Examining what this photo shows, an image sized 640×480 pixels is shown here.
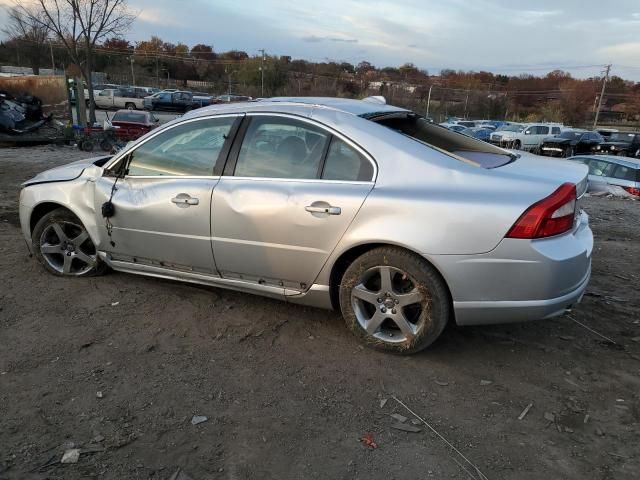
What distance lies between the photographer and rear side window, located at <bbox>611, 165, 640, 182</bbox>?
46.3ft

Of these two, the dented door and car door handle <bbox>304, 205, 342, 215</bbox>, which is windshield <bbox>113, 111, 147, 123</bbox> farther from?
car door handle <bbox>304, 205, 342, 215</bbox>

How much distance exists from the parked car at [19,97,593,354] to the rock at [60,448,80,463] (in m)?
1.57

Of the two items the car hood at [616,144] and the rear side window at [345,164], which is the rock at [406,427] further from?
the car hood at [616,144]

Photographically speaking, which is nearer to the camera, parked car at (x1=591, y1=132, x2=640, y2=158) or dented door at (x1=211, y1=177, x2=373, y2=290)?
dented door at (x1=211, y1=177, x2=373, y2=290)

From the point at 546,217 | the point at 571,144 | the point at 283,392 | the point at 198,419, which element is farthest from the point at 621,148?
the point at 198,419

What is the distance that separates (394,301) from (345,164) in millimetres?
942

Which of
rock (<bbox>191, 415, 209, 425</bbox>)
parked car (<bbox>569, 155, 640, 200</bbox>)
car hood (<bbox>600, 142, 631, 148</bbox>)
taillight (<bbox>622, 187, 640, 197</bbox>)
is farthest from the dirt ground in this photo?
car hood (<bbox>600, 142, 631, 148</bbox>)

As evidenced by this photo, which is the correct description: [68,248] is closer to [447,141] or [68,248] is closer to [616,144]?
[447,141]

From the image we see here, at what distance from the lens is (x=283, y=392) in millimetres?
2986

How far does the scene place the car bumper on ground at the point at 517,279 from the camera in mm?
2893

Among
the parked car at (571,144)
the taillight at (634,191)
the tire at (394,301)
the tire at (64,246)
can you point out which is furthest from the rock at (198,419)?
the parked car at (571,144)

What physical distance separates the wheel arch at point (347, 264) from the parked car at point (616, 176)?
13212 millimetres

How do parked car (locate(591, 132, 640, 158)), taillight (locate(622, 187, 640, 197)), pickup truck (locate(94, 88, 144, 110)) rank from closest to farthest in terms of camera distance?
1. taillight (locate(622, 187, 640, 197))
2. parked car (locate(591, 132, 640, 158))
3. pickup truck (locate(94, 88, 144, 110))

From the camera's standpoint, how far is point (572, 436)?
2.66 meters
